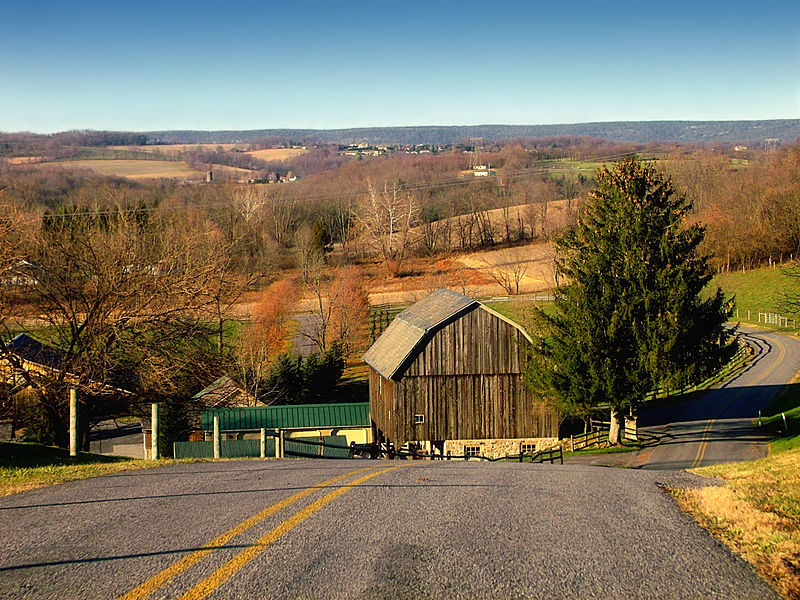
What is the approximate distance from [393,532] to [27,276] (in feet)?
55.0

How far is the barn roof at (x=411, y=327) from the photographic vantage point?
3116cm

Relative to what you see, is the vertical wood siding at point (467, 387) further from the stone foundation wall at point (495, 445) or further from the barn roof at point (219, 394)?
the barn roof at point (219, 394)

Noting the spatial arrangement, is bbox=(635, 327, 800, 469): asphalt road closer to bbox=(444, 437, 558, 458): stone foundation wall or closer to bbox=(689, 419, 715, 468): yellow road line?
bbox=(689, 419, 715, 468): yellow road line

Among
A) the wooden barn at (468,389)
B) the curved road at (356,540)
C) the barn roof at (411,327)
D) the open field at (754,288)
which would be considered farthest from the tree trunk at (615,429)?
the open field at (754,288)

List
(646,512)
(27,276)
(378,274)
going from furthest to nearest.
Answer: (378,274) < (27,276) < (646,512)

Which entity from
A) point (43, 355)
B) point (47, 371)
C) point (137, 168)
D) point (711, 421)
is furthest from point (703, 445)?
point (137, 168)

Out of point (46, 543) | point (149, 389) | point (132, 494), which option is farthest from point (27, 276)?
point (46, 543)

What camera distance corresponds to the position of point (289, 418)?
31766mm

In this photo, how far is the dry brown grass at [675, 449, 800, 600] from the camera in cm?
644

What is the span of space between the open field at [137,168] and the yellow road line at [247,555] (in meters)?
149

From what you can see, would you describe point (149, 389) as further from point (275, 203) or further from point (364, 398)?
point (275, 203)

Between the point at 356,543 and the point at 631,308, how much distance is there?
23.3 meters

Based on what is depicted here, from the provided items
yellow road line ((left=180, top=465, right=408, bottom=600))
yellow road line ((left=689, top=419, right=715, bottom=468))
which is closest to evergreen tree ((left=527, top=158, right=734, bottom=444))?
yellow road line ((left=689, top=419, right=715, bottom=468))

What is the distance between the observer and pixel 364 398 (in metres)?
44.6
